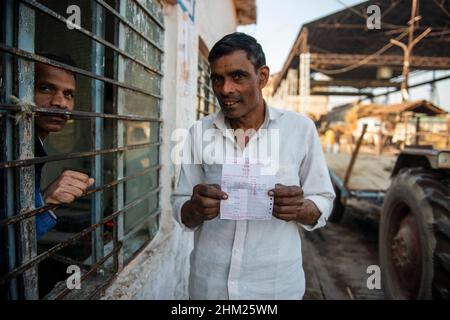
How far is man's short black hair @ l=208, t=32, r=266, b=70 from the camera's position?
1.41 meters

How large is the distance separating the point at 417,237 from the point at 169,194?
2132 mm

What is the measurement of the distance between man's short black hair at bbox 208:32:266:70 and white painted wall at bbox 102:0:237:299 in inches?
45.3

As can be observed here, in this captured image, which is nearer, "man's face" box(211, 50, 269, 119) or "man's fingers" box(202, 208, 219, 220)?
"man's fingers" box(202, 208, 219, 220)

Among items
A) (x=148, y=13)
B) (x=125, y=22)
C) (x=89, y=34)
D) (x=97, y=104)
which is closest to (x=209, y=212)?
(x=97, y=104)

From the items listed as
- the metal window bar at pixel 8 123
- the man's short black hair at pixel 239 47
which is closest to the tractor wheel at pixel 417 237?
the man's short black hair at pixel 239 47

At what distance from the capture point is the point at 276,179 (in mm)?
1445

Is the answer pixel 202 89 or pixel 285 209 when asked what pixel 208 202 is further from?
pixel 202 89

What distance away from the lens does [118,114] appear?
68.9 inches

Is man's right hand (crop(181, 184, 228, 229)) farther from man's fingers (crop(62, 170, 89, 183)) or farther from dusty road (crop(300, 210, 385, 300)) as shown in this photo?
dusty road (crop(300, 210, 385, 300))

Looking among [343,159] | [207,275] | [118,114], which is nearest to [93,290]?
[207,275]

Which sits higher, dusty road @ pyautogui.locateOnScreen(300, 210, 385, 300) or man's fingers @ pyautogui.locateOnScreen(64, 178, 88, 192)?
man's fingers @ pyautogui.locateOnScreen(64, 178, 88, 192)

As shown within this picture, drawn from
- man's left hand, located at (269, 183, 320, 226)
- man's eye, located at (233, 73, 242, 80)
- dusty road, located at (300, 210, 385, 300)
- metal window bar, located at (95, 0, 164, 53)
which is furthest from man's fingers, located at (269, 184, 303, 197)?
dusty road, located at (300, 210, 385, 300)

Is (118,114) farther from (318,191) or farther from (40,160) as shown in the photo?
(318,191)
